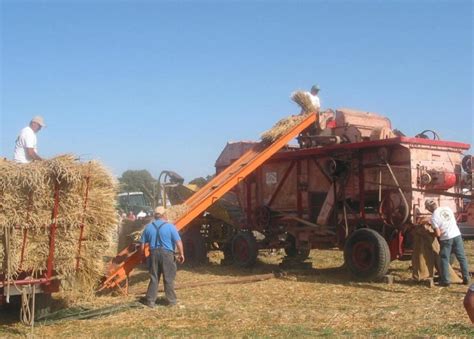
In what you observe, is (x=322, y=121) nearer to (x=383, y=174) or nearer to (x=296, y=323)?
(x=383, y=174)

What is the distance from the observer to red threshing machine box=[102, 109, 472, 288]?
1013 cm

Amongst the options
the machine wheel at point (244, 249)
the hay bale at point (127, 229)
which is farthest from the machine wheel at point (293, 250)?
the hay bale at point (127, 229)

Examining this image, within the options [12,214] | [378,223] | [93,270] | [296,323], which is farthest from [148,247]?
[378,223]

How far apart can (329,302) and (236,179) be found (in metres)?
3.63

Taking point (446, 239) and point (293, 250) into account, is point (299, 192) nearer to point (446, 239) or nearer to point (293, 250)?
point (293, 250)

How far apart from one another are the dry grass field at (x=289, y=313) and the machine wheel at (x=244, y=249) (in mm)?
1909

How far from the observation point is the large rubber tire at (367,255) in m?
9.87

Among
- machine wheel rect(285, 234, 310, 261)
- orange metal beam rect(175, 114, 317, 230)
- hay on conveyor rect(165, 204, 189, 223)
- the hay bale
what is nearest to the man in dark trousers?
hay on conveyor rect(165, 204, 189, 223)

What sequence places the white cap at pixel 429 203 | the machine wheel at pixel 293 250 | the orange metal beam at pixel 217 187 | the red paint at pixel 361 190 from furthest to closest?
the machine wheel at pixel 293 250 → the red paint at pixel 361 190 → the white cap at pixel 429 203 → the orange metal beam at pixel 217 187

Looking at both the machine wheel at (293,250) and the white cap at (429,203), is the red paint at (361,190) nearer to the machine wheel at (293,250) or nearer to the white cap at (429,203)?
the white cap at (429,203)

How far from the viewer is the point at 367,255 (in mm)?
10203

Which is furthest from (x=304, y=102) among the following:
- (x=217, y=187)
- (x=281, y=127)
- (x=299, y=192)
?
(x=217, y=187)

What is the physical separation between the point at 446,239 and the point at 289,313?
3429 mm

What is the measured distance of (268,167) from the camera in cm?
1304
